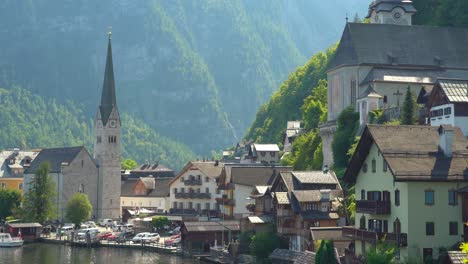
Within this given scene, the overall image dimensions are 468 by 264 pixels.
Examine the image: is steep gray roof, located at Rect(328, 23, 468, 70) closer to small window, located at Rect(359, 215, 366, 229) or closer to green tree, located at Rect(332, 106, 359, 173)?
green tree, located at Rect(332, 106, 359, 173)

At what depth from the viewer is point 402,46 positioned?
104250mm

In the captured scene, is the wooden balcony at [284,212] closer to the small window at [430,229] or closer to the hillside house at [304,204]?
the hillside house at [304,204]

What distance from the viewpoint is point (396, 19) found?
118m

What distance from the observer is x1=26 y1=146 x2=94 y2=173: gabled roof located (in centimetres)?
14188

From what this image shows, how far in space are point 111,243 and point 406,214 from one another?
57.4 meters

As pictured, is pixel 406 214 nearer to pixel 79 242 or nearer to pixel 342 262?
pixel 342 262

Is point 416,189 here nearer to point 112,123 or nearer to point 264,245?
point 264,245

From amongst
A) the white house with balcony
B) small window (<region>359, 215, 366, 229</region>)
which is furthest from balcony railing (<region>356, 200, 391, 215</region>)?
the white house with balcony

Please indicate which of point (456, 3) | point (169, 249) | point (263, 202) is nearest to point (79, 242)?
point (169, 249)

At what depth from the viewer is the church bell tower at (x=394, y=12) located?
388 feet

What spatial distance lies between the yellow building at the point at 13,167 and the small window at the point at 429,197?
347ft

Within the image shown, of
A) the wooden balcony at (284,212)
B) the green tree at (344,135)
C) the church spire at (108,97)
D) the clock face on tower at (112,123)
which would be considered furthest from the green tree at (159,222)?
the church spire at (108,97)

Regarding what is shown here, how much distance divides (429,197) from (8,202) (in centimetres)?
9049

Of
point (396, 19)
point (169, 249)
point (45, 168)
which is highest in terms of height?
point (396, 19)
